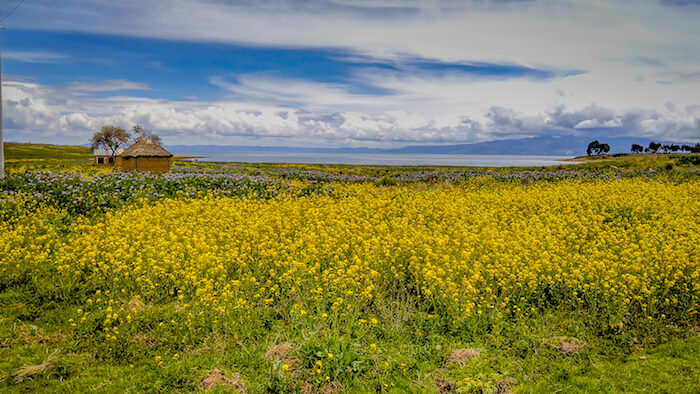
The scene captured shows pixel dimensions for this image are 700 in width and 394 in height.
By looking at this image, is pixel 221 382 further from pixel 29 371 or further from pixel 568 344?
pixel 568 344

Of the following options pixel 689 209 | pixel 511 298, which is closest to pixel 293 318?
pixel 511 298

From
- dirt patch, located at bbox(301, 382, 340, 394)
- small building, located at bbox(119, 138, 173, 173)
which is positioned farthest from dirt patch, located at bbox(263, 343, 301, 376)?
small building, located at bbox(119, 138, 173, 173)

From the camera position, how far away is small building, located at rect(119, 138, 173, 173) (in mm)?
34375

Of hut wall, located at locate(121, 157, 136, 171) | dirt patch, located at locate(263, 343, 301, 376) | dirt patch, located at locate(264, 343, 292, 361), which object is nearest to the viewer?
dirt patch, located at locate(263, 343, 301, 376)

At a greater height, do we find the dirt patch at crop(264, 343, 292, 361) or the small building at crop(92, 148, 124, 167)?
the small building at crop(92, 148, 124, 167)

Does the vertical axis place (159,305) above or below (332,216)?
below

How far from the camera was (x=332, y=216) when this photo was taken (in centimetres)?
1352

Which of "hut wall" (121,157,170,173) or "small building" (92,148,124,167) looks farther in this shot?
"small building" (92,148,124,167)

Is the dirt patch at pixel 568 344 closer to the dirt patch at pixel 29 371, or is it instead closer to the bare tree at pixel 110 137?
the dirt patch at pixel 29 371

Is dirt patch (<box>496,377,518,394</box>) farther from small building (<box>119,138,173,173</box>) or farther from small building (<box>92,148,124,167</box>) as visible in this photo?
small building (<box>92,148,124,167</box>)

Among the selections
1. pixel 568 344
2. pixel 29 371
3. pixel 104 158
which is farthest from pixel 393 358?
pixel 104 158

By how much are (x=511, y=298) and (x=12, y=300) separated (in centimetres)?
948

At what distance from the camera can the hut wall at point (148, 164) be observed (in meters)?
34.4

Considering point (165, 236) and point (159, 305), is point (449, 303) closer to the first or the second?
point (159, 305)
